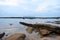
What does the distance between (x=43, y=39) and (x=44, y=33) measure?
5.36 feet

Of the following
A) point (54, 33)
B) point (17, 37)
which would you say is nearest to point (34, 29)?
point (54, 33)

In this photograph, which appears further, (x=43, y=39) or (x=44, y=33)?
(x=44, y=33)

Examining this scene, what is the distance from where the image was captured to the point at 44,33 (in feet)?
48.2

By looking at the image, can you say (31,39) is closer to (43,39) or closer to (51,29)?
(43,39)

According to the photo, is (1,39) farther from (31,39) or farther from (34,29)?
(34,29)

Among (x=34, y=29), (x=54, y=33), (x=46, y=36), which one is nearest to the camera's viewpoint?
(x=46, y=36)

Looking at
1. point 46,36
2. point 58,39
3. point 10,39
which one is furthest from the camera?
point 46,36

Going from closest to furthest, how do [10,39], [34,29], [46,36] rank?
[10,39]
[46,36]
[34,29]

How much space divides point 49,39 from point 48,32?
2.02 metres

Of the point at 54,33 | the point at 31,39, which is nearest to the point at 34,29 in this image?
the point at 54,33

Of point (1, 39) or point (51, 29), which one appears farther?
point (51, 29)

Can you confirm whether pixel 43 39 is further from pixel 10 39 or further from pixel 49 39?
pixel 10 39

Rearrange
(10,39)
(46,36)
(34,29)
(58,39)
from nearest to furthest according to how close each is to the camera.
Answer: (10,39), (58,39), (46,36), (34,29)

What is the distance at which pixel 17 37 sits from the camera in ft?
40.4
